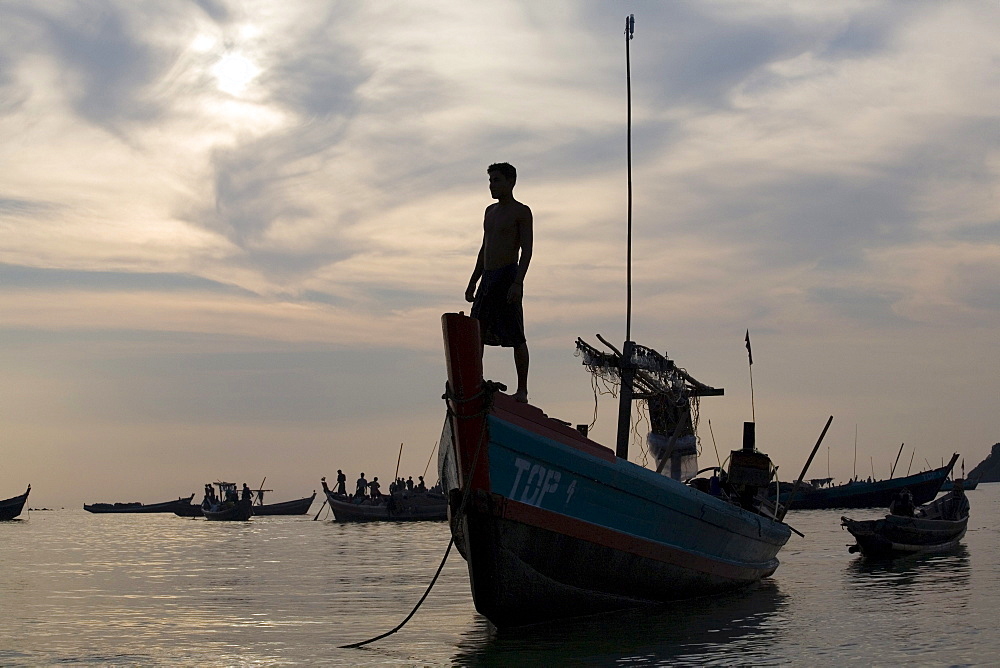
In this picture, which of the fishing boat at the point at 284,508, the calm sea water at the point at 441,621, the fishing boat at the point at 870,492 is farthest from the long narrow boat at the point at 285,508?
the calm sea water at the point at 441,621

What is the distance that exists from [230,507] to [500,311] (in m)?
63.9

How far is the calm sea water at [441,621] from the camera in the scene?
37.0 ft

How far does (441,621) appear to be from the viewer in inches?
575

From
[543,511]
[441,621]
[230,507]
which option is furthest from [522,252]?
[230,507]

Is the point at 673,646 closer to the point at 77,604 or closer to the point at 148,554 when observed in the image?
the point at 77,604

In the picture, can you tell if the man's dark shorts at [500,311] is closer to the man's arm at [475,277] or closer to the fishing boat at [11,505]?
the man's arm at [475,277]

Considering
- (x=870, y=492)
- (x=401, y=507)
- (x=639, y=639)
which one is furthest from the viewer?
(x=870, y=492)

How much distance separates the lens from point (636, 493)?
13.4m

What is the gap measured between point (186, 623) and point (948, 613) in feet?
34.7

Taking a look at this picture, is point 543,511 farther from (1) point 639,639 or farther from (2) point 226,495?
(2) point 226,495

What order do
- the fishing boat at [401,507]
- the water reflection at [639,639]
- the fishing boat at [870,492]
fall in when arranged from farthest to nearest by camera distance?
the fishing boat at [870,492]
the fishing boat at [401,507]
the water reflection at [639,639]

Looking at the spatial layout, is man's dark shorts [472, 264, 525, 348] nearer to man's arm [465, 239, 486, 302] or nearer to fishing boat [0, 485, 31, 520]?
man's arm [465, 239, 486, 302]

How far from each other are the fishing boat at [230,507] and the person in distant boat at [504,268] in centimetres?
6270

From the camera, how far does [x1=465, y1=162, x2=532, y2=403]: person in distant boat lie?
40.4ft
